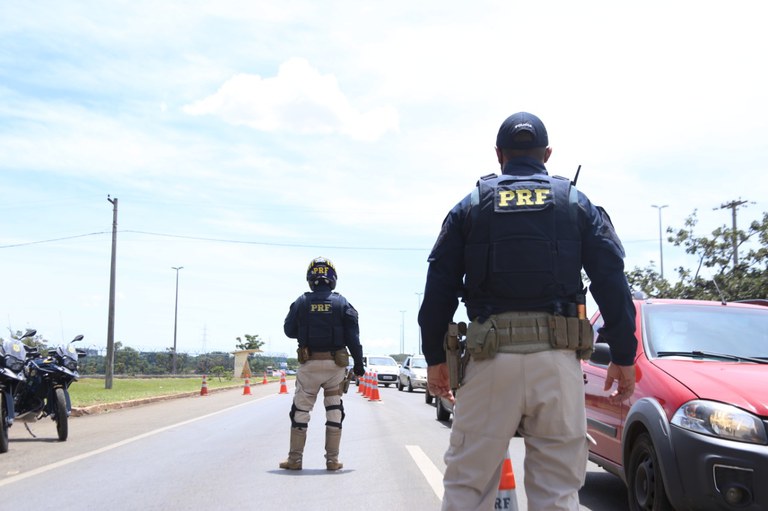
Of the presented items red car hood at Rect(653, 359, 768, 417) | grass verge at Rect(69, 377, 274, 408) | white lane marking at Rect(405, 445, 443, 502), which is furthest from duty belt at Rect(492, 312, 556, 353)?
grass verge at Rect(69, 377, 274, 408)

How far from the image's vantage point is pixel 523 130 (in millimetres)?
3457

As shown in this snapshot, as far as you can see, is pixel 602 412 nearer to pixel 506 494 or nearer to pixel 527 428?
pixel 506 494

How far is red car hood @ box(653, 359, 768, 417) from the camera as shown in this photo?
439cm

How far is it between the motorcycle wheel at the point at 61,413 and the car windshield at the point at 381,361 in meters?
27.2

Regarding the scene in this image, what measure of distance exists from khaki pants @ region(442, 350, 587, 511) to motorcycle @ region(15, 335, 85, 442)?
8.23 metres

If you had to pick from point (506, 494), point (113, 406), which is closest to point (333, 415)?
point (506, 494)

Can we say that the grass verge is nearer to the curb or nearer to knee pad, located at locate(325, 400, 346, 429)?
the curb

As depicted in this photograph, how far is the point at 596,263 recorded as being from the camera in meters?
3.27

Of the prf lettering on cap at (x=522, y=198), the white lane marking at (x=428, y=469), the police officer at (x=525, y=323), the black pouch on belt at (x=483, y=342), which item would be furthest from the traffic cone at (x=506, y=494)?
the white lane marking at (x=428, y=469)

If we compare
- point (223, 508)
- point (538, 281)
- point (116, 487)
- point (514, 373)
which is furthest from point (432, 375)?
point (116, 487)

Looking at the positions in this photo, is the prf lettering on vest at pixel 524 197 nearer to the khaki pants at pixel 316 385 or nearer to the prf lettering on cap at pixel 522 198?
the prf lettering on cap at pixel 522 198

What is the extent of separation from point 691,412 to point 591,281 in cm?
Answer: 168

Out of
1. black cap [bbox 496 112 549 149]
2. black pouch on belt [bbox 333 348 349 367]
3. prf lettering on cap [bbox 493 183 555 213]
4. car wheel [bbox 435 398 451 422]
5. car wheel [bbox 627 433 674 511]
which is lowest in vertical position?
car wheel [bbox 435 398 451 422]

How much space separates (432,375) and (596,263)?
0.83 m
